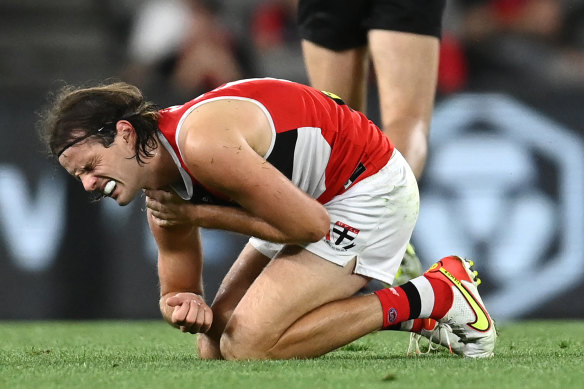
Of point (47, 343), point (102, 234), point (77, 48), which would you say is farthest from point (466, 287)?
point (77, 48)

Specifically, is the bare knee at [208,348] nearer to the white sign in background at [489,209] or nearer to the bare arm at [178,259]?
the bare arm at [178,259]

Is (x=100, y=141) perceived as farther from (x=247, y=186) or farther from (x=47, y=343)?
(x=47, y=343)

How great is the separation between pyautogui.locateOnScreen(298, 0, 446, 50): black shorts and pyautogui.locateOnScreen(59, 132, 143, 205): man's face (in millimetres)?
1512

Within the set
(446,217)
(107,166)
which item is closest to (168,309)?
(107,166)

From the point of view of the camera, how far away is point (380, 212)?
12.1 feet

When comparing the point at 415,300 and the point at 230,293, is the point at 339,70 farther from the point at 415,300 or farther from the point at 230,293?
the point at 415,300

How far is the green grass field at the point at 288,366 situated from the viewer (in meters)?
2.83

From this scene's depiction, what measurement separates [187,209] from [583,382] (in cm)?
134

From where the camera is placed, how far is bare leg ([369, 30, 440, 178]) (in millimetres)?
4391

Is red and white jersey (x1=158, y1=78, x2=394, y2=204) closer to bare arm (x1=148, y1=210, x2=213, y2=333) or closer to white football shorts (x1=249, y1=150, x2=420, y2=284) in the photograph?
white football shorts (x1=249, y1=150, x2=420, y2=284)

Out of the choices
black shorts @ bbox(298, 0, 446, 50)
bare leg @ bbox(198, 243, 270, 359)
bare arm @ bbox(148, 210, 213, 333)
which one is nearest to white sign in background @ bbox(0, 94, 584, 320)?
black shorts @ bbox(298, 0, 446, 50)

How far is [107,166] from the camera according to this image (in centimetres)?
332

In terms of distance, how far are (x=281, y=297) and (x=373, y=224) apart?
412mm

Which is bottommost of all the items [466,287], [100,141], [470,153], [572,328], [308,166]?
[572,328]
